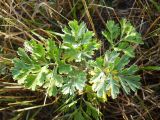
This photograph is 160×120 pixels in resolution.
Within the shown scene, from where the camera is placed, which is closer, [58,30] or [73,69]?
[73,69]

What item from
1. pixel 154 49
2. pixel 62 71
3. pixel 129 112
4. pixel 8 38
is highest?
pixel 8 38

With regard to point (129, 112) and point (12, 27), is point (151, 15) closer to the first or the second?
point (129, 112)

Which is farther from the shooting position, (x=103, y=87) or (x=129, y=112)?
(x=129, y=112)

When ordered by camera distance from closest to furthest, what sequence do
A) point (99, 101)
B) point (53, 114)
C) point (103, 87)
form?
point (103, 87) → point (99, 101) → point (53, 114)

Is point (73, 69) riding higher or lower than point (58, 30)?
lower

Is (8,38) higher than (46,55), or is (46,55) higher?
(8,38)

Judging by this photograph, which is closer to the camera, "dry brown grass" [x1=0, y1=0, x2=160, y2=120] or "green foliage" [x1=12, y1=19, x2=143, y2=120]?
"green foliage" [x1=12, y1=19, x2=143, y2=120]

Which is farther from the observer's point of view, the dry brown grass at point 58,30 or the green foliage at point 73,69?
the dry brown grass at point 58,30

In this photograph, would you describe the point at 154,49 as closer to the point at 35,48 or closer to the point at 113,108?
the point at 113,108

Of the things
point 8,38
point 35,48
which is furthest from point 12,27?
point 35,48

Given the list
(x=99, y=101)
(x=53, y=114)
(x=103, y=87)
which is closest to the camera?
(x=103, y=87)
